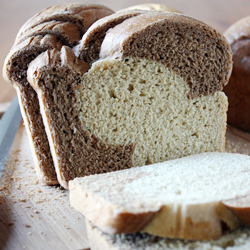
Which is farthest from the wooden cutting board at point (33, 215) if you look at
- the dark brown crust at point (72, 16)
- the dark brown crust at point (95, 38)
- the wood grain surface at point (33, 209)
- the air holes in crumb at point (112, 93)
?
the dark brown crust at point (72, 16)

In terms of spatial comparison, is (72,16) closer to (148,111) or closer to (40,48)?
(40,48)

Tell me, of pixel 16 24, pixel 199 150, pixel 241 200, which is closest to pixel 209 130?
pixel 199 150

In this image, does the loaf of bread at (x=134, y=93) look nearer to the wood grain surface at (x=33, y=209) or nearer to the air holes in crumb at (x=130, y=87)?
the air holes in crumb at (x=130, y=87)

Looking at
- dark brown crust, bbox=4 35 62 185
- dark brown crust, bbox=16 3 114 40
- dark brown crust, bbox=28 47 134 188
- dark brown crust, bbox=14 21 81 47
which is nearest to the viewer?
dark brown crust, bbox=28 47 134 188

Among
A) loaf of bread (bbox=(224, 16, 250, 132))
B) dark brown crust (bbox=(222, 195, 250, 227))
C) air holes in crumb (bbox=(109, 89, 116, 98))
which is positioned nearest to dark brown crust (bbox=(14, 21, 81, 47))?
air holes in crumb (bbox=(109, 89, 116, 98))

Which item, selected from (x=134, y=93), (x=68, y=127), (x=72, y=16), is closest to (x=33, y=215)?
(x=68, y=127)

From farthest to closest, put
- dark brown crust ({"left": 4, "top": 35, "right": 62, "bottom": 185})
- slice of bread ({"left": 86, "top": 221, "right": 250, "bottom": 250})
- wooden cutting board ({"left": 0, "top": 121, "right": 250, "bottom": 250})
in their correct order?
dark brown crust ({"left": 4, "top": 35, "right": 62, "bottom": 185}) → wooden cutting board ({"left": 0, "top": 121, "right": 250, "bottom": 250}) → slice of bread ({"left": 86, "top": 221, "right": 250, "bottom": 250})

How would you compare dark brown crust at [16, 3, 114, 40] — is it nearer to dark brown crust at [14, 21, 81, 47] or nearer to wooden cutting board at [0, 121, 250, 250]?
dark brown crust at [14, 21, 81, 47]
